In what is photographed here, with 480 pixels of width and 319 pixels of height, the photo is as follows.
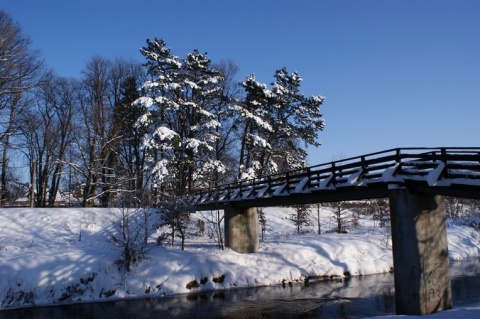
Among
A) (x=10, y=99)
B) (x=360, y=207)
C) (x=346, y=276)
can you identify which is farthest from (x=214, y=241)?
(x=360, y=207)

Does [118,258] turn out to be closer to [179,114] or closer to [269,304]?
[269,304]

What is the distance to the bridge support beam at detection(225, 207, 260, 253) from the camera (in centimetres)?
2764

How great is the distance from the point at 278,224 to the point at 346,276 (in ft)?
50.7

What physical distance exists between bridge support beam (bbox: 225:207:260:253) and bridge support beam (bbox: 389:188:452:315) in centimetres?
1382

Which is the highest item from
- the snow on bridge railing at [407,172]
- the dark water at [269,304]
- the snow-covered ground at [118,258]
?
the snow on bridge railing at [407,172]

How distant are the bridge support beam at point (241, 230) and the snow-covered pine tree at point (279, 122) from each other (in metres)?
11.5

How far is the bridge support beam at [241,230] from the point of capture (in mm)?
27641

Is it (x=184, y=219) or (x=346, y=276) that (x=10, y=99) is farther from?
(x=346, y=276)

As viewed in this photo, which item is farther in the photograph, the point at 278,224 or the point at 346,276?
the point at 278,224

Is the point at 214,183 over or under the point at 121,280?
over

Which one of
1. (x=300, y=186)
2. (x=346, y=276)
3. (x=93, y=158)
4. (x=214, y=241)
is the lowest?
(x=346, y=276)

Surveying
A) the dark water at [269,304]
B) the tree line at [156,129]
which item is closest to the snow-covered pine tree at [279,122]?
the tree line at [156,129]

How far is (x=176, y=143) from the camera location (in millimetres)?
36000

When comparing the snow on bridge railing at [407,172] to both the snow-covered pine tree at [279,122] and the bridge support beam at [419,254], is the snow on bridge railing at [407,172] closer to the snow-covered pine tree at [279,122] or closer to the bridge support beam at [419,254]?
the bridge support beam at [419,254]
